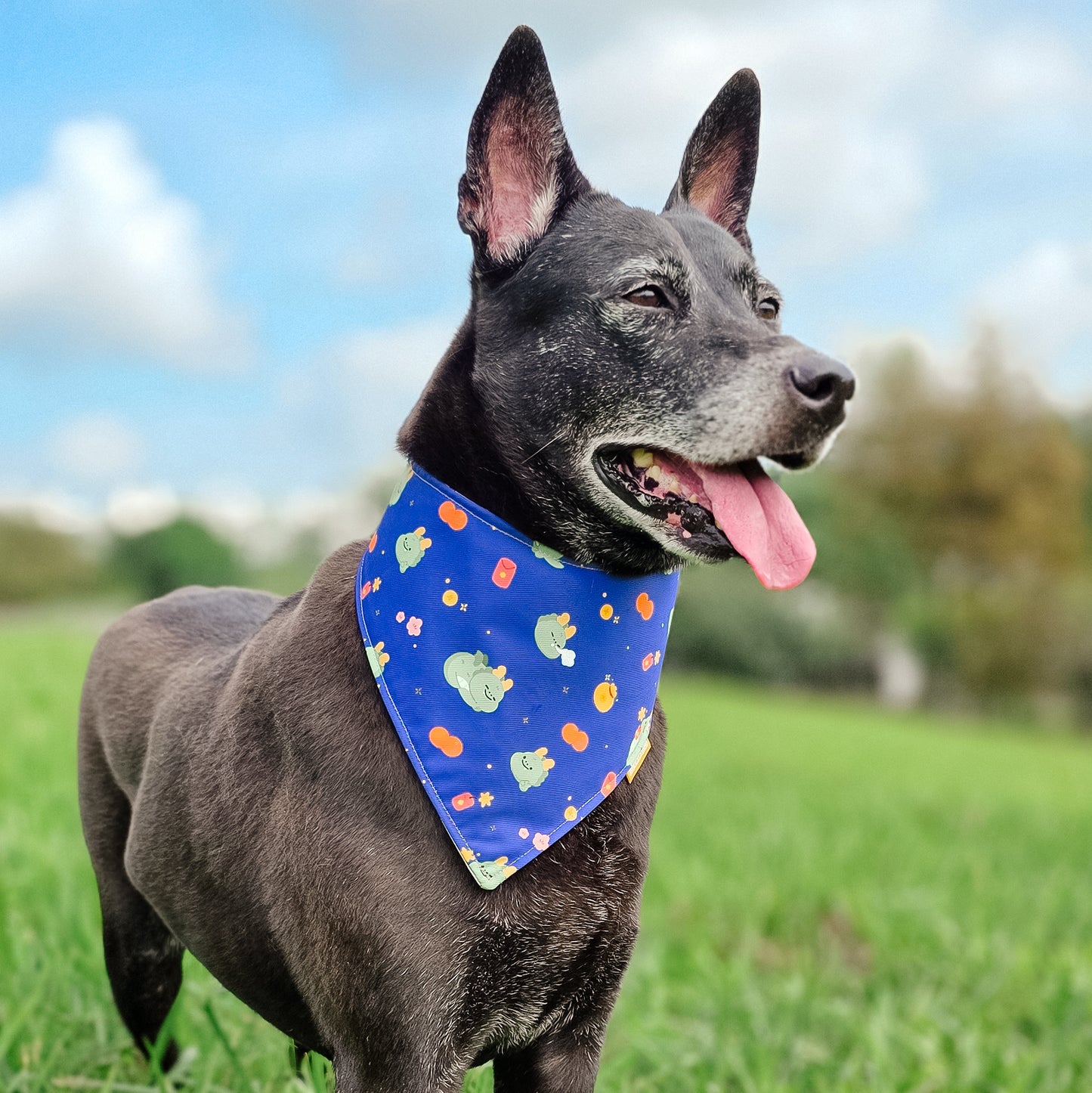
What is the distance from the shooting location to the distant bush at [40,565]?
110 feet

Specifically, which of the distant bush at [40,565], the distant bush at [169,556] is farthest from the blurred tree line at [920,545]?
the distant bush at [40,565]

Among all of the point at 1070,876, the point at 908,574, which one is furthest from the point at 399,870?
the point at 908,574

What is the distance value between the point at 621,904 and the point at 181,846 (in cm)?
102

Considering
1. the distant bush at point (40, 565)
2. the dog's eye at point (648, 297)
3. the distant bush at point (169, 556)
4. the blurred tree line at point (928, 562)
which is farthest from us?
the blurred tree line at point (928, 562)

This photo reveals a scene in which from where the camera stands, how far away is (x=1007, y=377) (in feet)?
131

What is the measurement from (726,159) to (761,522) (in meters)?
1.25

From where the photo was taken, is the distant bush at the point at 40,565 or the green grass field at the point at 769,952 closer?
the green grass field at the point at 769,952

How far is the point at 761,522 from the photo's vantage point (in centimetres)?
227

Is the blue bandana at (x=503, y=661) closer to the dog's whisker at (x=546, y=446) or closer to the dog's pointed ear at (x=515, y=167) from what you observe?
the dog's whisker at (x=546, y=446)

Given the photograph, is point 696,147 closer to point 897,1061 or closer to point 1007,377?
point 897,1061

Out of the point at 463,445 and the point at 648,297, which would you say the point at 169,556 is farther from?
the point at 648,297

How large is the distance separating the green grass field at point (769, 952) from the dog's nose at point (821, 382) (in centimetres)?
193

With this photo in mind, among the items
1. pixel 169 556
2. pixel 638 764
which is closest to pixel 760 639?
pixel 169 556

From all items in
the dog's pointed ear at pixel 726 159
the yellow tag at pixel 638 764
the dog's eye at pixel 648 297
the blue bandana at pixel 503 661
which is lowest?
the yellow tag at pixel 638 764
